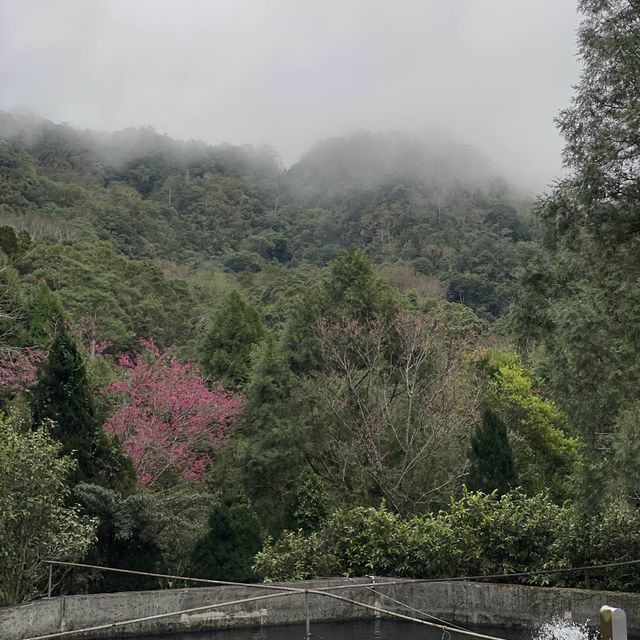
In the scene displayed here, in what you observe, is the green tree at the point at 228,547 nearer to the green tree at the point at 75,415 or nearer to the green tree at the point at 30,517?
the green tree at the point at 75,415

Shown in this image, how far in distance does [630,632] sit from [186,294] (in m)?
30.2

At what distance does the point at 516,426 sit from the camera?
19.0 metres

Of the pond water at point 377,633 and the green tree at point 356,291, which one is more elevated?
the green tree at point 356,291

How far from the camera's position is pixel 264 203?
73125 mm

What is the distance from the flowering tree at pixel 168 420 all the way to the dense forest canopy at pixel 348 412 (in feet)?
0.19

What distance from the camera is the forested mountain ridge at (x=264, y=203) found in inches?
A: 1938

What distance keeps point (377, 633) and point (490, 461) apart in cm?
478

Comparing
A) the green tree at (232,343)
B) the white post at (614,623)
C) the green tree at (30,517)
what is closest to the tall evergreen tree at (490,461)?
the green tree at (30,517)

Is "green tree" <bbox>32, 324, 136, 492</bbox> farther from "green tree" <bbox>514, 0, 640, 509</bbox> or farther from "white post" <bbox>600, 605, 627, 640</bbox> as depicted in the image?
"white post" <bbox>600, 605, 627, 640</bbox>

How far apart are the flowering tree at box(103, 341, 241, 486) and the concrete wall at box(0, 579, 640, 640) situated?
6.09m

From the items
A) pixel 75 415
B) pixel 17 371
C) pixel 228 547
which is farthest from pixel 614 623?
pixel 17 371

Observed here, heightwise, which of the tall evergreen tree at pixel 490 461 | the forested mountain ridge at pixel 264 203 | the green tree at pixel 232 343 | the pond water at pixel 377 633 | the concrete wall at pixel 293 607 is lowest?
the pond water at pixel 377 633

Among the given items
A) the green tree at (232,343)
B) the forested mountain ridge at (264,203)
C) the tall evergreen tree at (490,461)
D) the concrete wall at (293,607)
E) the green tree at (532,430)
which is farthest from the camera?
the forested mountain ridge at (264,203)

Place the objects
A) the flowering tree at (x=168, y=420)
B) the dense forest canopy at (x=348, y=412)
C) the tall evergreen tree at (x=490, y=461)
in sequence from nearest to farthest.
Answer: the dense forest canopy at (x=348, y=412), the tall evergreen tree at (x=490, y=461), the flowering tree at (x=168, y=420)
